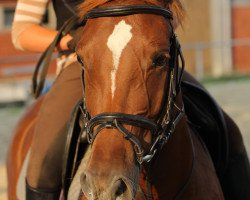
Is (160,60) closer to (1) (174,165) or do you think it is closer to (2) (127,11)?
(2) (127,11)

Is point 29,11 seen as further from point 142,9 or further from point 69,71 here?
point 142,9

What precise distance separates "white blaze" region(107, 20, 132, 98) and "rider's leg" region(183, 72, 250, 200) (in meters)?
1.22

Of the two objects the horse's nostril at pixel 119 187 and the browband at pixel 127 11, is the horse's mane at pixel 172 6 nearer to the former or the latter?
the browband at pixel 127 11

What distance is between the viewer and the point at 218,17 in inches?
1025

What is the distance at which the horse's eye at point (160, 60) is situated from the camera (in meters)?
2.69

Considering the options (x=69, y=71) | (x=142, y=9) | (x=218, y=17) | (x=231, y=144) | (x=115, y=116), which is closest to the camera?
(x=115, y=116)

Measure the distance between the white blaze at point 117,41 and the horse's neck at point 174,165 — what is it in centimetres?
53

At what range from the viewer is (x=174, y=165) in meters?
3.10

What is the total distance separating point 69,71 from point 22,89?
1434cm

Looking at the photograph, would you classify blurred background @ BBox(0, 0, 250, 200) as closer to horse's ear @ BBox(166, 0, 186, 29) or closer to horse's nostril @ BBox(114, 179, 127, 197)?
horse's ear @ BBox(166, 0, 186, 29)

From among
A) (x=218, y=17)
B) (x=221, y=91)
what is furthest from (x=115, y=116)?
(x=218, y=17)

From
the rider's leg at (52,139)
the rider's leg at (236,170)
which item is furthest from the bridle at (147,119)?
the rider's leg at (236,170)

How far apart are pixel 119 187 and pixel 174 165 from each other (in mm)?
690

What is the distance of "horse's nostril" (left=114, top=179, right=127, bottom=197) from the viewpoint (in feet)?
8.02
